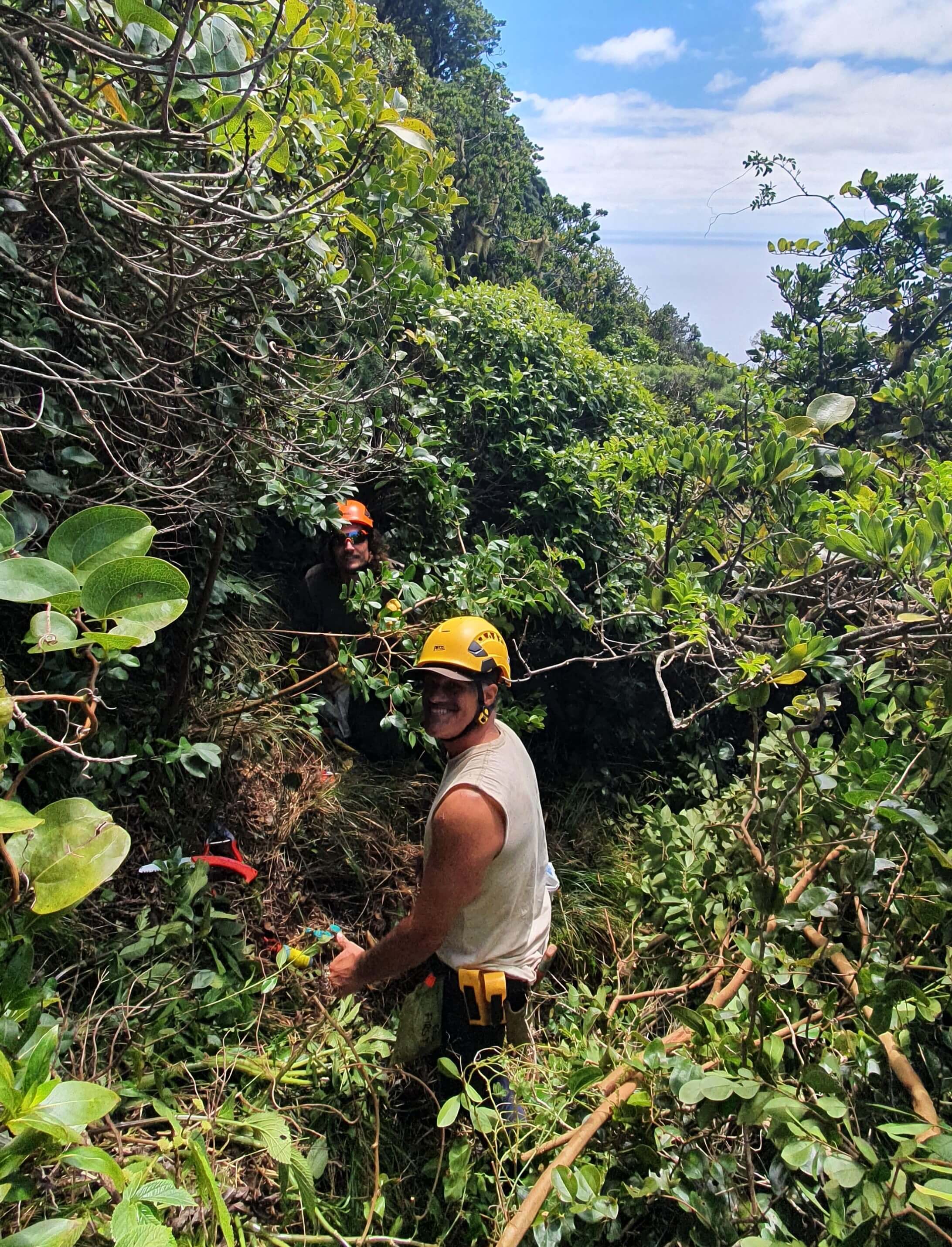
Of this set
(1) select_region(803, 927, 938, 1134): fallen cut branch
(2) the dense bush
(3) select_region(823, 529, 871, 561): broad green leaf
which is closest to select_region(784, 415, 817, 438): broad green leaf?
(2) the dense bush

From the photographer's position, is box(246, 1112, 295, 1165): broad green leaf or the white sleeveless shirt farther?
the white sleeveless shirt

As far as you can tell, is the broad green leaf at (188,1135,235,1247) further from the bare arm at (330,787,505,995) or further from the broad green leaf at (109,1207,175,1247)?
the bare arm at (330,787,505,995)

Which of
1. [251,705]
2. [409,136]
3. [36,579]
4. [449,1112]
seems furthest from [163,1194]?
[409,136]

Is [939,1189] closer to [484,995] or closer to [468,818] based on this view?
[468,818]

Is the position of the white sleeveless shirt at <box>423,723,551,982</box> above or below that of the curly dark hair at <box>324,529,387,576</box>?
below

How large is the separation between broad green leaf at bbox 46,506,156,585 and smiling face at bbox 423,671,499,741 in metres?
1.35

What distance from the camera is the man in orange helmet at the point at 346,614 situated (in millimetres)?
3521

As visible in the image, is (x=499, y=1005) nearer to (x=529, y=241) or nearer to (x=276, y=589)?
(x=276, y=589)

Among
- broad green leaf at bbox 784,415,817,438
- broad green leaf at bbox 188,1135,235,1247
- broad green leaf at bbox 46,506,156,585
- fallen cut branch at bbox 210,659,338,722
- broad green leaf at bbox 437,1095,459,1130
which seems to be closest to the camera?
broad green leaf at bbox 46,506,156,585

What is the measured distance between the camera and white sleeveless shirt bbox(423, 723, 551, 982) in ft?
6.23

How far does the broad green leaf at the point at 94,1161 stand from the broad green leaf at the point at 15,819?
412mm

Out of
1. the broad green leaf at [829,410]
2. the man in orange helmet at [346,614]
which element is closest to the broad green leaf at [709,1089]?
the broad green leaf at [829,410]

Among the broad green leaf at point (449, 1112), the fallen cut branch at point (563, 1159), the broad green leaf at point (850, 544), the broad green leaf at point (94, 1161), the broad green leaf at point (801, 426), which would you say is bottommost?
the fallen cut branch at point (563, 1159)

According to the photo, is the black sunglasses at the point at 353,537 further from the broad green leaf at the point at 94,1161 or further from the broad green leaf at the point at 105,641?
the broad green leaf at the point at 94,1161
